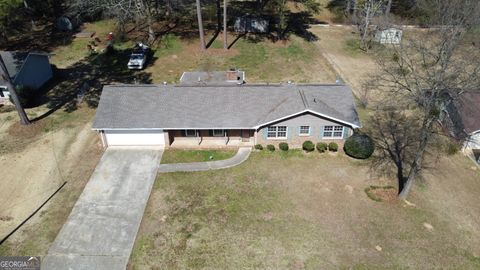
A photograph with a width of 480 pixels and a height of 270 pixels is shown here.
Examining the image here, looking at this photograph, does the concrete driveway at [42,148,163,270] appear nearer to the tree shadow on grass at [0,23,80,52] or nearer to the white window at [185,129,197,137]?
the white window at [185,129,197,137]

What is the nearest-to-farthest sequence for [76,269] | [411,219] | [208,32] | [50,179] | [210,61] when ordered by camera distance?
[76,269]
[411,219]
[50,179]
[210,61]
[208,32]

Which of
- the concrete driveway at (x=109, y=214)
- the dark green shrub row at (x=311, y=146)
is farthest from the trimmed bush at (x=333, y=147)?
the concrete driveway at (x=109, y=214)

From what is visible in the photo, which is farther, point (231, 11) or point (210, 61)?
point (231, 11)

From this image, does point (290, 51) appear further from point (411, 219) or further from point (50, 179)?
point (50, 179)

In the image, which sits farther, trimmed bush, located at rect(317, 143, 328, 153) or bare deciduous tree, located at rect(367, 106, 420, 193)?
trimmed bush, located at rect(317, 143, 328, 153)

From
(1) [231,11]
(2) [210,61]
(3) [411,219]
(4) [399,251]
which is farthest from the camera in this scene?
(1) [231,11]

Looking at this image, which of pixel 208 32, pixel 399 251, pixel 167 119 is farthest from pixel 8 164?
pixel 208 32

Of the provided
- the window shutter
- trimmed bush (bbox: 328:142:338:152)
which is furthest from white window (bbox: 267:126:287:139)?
the window shutter
